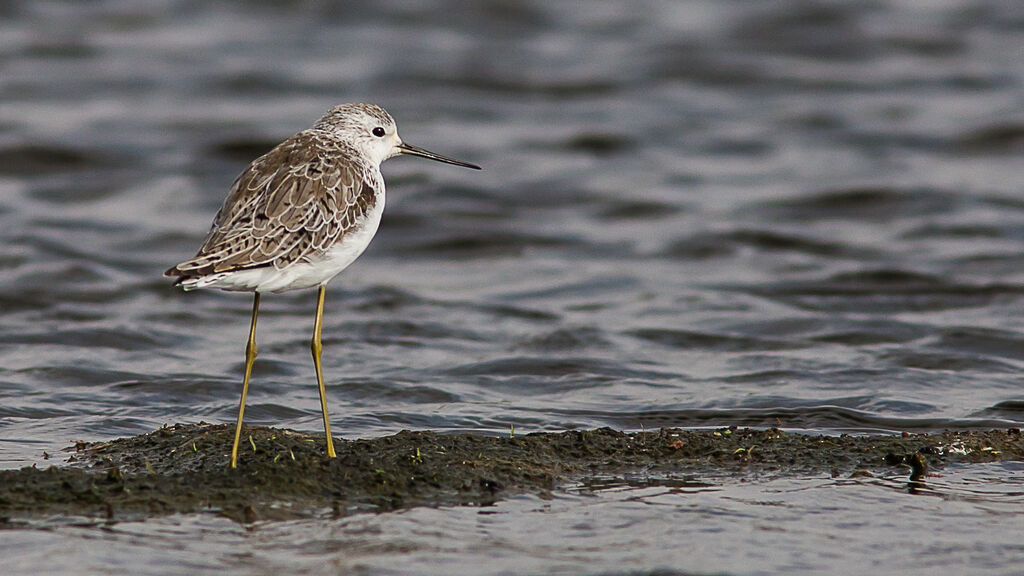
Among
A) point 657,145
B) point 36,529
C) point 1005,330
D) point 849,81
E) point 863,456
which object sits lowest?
point 36,529

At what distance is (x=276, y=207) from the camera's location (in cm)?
743

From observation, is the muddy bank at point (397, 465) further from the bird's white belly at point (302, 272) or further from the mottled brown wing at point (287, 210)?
the mottled brown wing at point (287, 210)

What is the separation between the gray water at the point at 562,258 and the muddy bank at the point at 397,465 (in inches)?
9.5

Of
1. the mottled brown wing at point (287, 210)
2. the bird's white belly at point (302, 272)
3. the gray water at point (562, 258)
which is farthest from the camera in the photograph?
the mottled brown wing at point (287, 210)

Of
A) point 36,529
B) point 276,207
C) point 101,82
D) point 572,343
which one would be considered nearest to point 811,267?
point 572,343

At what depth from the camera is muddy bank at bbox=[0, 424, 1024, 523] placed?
675 cm

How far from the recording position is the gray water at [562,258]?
6734mm

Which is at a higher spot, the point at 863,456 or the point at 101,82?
the point at 101,82

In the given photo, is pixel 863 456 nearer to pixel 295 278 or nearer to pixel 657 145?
pixel 295 278

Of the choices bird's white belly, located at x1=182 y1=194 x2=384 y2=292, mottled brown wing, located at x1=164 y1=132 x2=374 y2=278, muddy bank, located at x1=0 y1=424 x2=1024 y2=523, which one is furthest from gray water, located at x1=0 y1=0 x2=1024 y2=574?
mottled brown wing, located at x1=164 y1=132 x2=374 y2=278

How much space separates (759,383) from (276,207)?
483cm

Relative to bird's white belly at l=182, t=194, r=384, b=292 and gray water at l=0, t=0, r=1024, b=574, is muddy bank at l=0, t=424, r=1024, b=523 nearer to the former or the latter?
gray water at l=0, t=0, r=1024, b=574

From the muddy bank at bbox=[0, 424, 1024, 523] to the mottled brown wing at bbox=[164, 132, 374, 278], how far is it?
3.90 feet

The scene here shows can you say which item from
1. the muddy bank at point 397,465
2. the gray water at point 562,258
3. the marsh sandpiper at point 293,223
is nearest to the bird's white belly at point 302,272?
the marsh sandpiper at point 293,223
